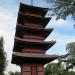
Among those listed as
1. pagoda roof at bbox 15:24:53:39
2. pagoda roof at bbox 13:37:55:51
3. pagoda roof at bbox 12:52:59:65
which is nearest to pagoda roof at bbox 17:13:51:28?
pagoda roof at bbox 15:24:53:39

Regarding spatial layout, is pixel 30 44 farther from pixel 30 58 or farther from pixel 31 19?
pixel 31 19

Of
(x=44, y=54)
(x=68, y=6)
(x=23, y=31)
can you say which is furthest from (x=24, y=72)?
(x=68, y=6)

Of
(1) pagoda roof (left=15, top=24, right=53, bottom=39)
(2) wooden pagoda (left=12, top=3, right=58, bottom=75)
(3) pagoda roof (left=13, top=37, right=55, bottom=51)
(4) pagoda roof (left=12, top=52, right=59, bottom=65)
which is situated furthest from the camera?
(1) pagoda roof (left=15, top=24, right=53, bottom=39)

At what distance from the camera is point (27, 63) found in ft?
92.8

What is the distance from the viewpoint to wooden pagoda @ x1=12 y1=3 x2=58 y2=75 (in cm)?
2817

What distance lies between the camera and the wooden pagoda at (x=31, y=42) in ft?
92.4

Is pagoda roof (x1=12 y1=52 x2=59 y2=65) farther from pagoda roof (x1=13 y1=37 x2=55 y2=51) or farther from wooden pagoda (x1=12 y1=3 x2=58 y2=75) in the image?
pagoda roof (x1=13 y1=37 x2=55 y2=51)

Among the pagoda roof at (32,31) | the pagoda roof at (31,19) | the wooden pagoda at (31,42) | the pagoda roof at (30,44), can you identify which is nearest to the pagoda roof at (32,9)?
the wooden pagoda at (31,42)

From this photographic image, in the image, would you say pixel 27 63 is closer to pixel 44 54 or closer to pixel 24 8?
pixel 44 54

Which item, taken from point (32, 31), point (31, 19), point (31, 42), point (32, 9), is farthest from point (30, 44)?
point (32, 9)

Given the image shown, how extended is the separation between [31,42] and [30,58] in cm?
242

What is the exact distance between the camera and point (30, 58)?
91.6 feet

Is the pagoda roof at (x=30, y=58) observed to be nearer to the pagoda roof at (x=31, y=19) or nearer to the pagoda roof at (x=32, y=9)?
the pagoda roof at (x=31, y=19)

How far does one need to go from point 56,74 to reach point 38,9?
39.5m
